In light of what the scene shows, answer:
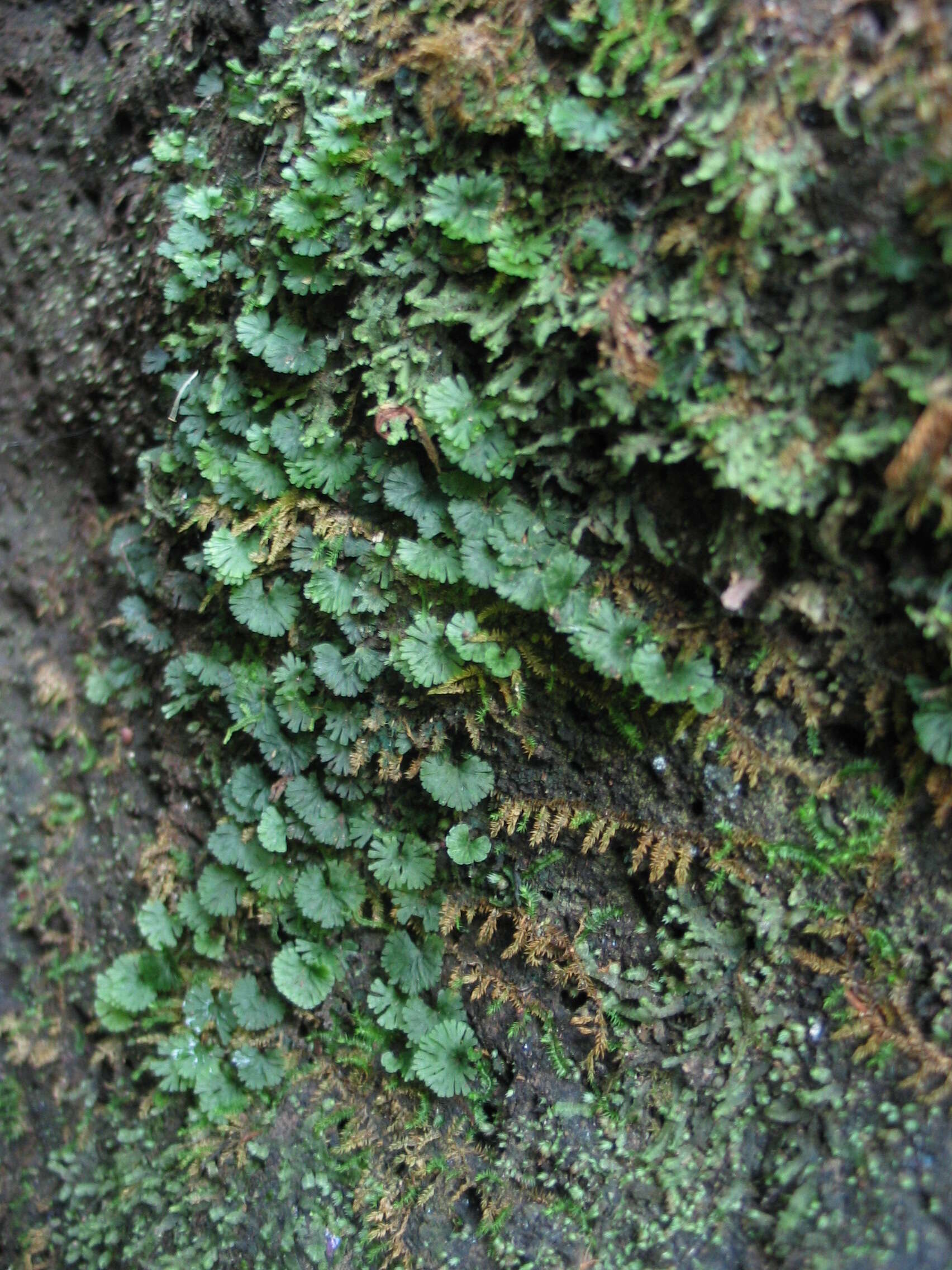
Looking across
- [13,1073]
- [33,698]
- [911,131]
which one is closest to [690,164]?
[911,131]

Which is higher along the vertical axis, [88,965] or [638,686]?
[638,686]

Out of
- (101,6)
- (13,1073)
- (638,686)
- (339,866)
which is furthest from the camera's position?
(13,1073)

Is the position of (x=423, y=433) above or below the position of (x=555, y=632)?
above

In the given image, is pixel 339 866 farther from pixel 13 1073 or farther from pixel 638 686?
pixel 13 1073

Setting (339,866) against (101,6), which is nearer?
(339,866)

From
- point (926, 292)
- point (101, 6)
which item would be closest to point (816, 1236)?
point (926, 292)

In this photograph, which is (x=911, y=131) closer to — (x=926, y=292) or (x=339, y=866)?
(x=926, y=292)

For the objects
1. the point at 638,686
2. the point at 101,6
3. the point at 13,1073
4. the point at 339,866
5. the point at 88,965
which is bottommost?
the point at 13,1073

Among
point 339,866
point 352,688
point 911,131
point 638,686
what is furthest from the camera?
point 339,866

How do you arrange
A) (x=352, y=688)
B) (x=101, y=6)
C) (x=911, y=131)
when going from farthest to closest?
(x=101, y=6) → (x=352, y=688) → (x=911, y=131)
